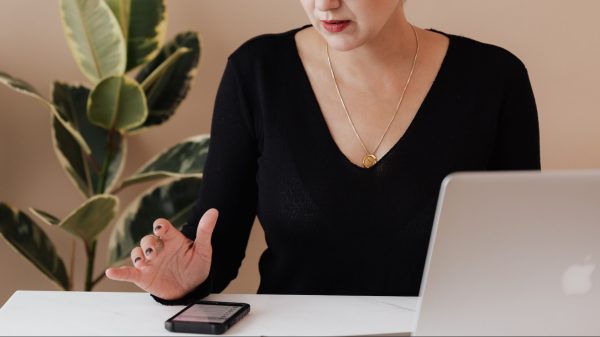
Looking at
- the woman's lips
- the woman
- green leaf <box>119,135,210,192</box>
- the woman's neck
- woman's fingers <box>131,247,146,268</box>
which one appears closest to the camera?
woman's fingers <box>131,247,146,268</box>

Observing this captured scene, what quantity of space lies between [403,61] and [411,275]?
0.42 metres

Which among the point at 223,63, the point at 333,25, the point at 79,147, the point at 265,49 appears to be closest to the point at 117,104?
the point at 79,147

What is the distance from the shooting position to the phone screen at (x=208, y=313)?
1199 mm

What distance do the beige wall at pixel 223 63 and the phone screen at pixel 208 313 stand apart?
134 centimetres

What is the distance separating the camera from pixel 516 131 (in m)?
1.66

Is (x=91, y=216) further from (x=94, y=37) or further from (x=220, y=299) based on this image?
(x=220, y=299)

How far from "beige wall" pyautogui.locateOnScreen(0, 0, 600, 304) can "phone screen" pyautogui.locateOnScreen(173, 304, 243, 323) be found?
1.34m

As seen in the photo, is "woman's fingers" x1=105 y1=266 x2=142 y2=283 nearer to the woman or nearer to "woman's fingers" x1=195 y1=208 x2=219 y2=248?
"woman's fingers" x1=195 y1=208 x2=219 y2=248

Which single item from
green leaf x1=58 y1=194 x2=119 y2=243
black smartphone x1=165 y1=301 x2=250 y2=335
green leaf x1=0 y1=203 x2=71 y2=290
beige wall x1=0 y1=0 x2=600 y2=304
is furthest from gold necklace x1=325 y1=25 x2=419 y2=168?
green leaf x1=0 y1=203 x2=71 y2=290

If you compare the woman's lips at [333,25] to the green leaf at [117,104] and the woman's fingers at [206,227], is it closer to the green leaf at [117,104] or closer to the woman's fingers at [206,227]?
the woman's fingers at [206,227]

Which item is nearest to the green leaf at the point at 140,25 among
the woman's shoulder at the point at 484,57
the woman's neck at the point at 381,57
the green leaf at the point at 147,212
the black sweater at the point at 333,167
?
A: the green leaf at the point at 147,212

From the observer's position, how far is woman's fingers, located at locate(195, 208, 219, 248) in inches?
52.7

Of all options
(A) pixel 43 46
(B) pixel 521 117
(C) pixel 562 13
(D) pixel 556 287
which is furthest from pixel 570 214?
(A) pixel 43 46

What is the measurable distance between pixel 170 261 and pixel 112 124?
3.04 feet
